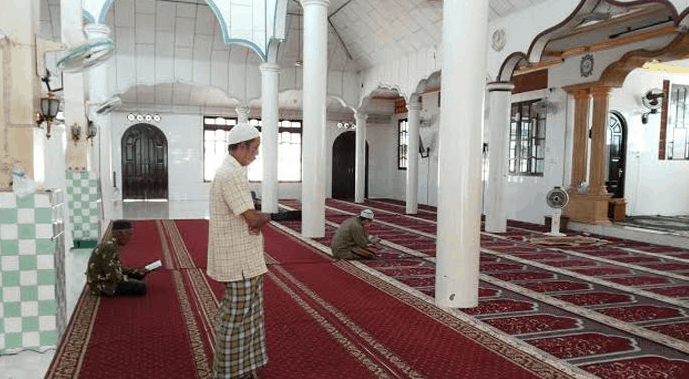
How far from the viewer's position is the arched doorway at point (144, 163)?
14.1 m

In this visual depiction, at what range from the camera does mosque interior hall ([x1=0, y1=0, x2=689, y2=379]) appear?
9.82ft

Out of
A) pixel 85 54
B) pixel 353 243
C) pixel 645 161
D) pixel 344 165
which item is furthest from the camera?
pixel 344 165

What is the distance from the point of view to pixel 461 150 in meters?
3.89

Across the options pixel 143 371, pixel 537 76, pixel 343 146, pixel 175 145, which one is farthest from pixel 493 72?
pixel 175 145

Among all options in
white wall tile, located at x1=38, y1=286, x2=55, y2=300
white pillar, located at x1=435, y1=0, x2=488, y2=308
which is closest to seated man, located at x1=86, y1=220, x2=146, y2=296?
white wall tile, located at x1=38, y1=286, x2=55, y2=300

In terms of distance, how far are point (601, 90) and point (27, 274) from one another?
8342 millimetres

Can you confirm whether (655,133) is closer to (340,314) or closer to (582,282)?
(582,282)

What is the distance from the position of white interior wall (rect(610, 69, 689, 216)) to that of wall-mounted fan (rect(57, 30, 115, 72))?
856 centimetres

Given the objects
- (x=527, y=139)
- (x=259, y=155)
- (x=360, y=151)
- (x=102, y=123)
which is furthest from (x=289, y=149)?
(x=527, y=139)

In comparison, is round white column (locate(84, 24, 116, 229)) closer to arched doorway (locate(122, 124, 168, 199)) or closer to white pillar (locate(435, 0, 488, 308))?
arched doorway (locate(122, 124, 168, 199))

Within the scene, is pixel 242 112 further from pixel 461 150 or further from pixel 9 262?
pixel 9 262

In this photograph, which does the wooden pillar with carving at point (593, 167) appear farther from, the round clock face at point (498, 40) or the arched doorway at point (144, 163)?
the arched doorway at point (144, 163)

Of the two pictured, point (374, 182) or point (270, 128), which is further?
point (374, 182)

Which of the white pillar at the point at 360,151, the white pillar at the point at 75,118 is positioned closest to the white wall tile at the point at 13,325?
the white pillar at the point at 75,118
